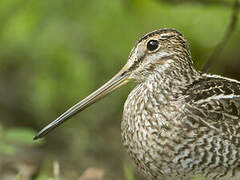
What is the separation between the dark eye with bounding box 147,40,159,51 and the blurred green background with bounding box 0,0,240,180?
182cm

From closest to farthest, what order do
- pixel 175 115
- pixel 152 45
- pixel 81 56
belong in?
pixel 175 115 < pixel 152 45 < pixel 81 56

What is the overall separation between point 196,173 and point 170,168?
168mm

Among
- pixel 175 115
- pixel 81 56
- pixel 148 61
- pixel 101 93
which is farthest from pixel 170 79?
pixel 81 56

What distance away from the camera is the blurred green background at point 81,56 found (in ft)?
22.7

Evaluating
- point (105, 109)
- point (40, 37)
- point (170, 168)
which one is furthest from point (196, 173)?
point (105, 109)

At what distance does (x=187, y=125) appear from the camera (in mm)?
4402

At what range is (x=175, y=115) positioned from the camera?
14.7 ft

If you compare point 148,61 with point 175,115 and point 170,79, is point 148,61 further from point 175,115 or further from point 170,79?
point 175,115

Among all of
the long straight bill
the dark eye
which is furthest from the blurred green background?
the dark eye

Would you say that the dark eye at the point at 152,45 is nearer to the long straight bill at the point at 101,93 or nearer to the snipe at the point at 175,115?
the snipe at the point at 175,115

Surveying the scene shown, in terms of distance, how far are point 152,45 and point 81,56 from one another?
3105 millimetres

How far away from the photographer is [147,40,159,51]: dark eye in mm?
→ 4676

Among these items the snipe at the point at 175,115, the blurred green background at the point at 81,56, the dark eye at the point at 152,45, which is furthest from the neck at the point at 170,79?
the blurred green background at the point at 81,56

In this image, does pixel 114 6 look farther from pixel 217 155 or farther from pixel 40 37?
pixel 217 155
